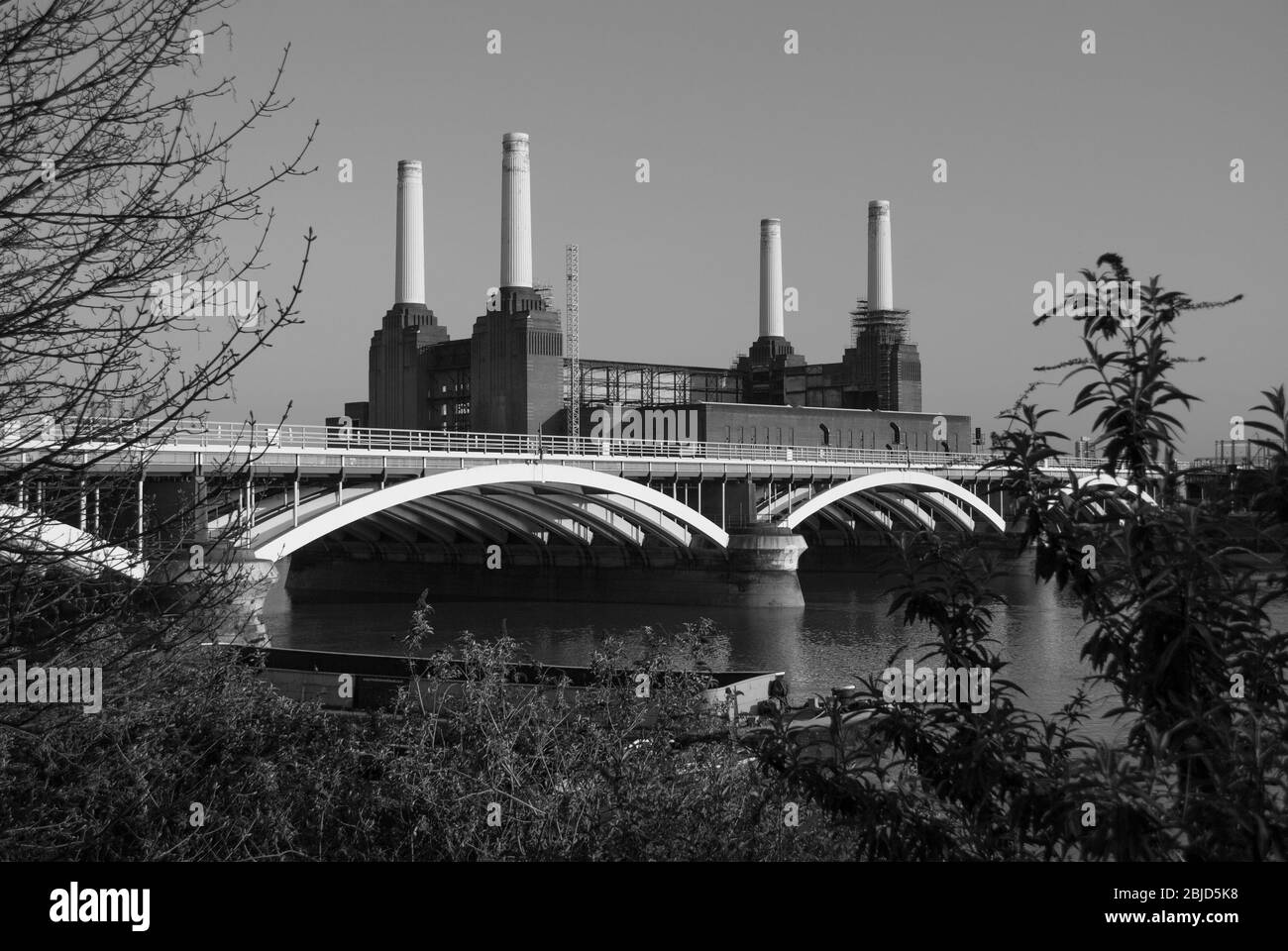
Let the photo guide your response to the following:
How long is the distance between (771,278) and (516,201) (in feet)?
78.1

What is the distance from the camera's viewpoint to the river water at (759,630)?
28.3 m

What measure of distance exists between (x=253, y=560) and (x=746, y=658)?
1110cm

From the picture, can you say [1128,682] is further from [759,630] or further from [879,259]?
[879,259]

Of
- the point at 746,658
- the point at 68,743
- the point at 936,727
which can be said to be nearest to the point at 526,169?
the point at 746,658

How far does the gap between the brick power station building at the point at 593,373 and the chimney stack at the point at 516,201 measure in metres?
0.05

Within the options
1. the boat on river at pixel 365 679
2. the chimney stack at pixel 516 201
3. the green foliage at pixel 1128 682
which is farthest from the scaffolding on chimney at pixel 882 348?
the green foliage at pixel 1128 682

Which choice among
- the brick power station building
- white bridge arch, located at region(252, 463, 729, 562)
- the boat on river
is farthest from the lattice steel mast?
the boat on river

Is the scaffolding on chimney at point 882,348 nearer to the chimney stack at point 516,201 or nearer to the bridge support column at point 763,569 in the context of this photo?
the chimney stack at point 516,201

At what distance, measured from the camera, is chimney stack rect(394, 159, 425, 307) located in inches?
2263

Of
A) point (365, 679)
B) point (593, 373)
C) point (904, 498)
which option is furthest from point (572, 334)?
point (365, 679)

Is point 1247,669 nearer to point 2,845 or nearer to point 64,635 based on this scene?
point 64,635

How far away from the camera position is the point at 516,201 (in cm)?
5519

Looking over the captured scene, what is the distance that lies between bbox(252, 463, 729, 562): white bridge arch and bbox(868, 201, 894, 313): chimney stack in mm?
36340
